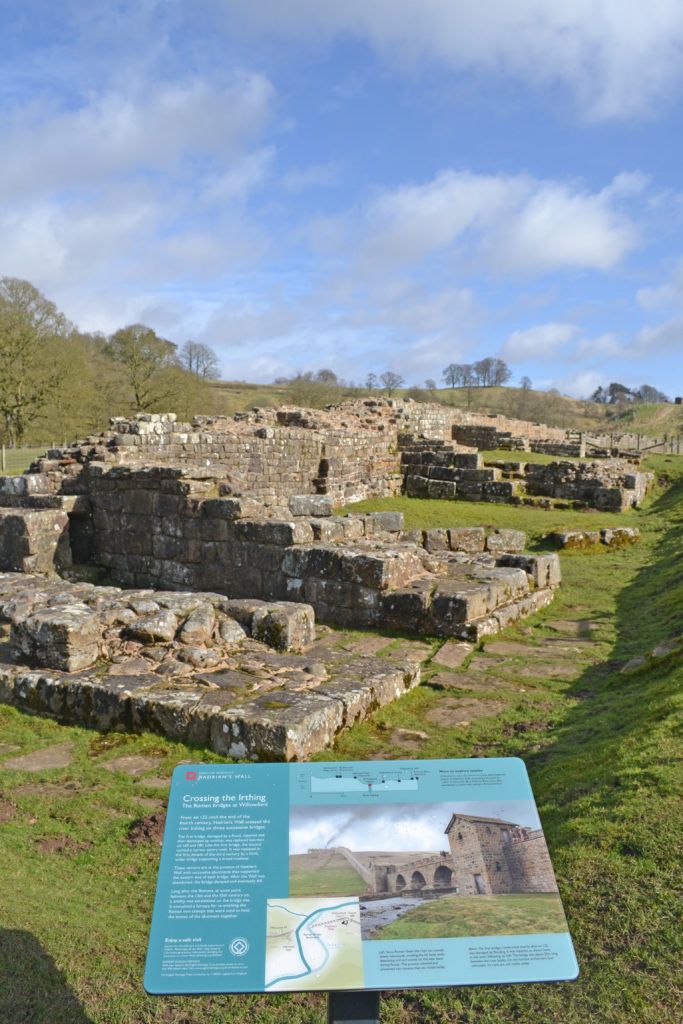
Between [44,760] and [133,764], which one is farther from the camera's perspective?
[44,760]

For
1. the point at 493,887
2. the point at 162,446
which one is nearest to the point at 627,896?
the point at 493,887

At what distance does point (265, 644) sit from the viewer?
866cm

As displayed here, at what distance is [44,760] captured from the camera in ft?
20.8

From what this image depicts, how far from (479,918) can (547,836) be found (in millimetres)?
2125

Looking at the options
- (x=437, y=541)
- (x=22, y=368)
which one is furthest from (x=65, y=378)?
(x=437, y=541)

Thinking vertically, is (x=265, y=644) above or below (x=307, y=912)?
below

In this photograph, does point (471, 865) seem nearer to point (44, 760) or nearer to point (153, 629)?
point (44, 760)


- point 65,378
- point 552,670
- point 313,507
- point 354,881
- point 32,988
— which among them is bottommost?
point 32,988

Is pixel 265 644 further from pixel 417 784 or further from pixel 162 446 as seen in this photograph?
pixel 162 446

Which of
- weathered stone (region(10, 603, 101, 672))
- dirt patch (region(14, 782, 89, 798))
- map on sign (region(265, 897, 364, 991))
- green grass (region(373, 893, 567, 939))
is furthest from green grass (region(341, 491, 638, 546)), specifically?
map on sign (region(265, 897, 364, 991))

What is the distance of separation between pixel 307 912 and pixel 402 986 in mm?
424

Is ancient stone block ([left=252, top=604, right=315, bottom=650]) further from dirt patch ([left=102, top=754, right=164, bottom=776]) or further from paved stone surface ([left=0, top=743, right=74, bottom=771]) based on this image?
paved stone surface ([left=0, top=743, right=74, bottom=771])

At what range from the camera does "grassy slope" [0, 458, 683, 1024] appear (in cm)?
340

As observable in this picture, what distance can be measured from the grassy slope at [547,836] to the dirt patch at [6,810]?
0.05m
